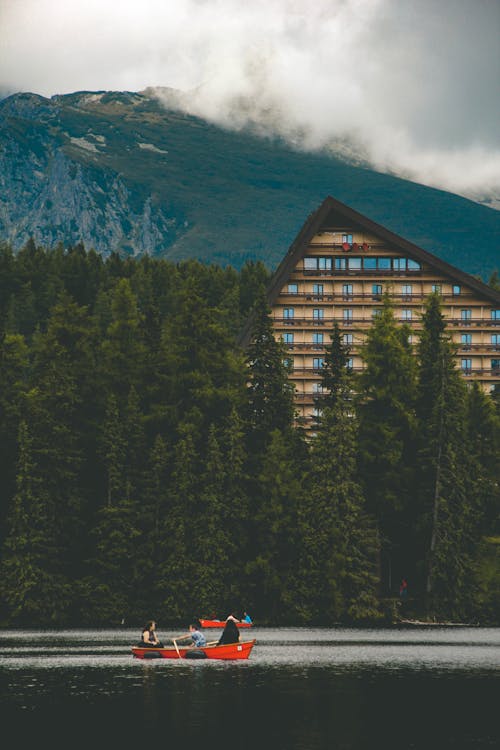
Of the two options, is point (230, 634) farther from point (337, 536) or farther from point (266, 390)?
point (266, 390)

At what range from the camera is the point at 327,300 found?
142000 mm

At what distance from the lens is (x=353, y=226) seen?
142 meters

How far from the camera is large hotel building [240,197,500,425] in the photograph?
462 ft

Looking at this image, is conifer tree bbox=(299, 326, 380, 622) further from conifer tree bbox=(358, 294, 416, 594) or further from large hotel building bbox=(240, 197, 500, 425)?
large hotel building bbox=(240, 197, 500, 425)

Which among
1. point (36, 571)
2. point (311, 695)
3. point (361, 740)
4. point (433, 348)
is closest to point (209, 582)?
point (36, 571)

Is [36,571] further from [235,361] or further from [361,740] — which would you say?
[361,740]

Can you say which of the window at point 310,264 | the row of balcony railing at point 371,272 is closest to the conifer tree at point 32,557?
the window at point 310,264

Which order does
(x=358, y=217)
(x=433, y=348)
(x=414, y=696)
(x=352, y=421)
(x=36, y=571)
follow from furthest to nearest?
(x=358, y=217) < (x=433, y=348) < (x=352, y=421) < (x=36, y=571) < (x=414, y=696)

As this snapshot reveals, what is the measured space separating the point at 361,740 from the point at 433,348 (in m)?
72.3

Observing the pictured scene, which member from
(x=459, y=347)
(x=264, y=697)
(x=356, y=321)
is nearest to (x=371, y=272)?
(x=356, y=321)

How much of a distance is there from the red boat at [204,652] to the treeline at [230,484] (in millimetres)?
27326

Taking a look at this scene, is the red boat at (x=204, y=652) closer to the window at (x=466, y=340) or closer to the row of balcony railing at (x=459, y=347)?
the row of balcony railing at (x=459, y=347)

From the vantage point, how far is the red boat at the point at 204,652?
209 feet

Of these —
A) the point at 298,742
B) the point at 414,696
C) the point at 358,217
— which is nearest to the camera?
the point at 298,742
